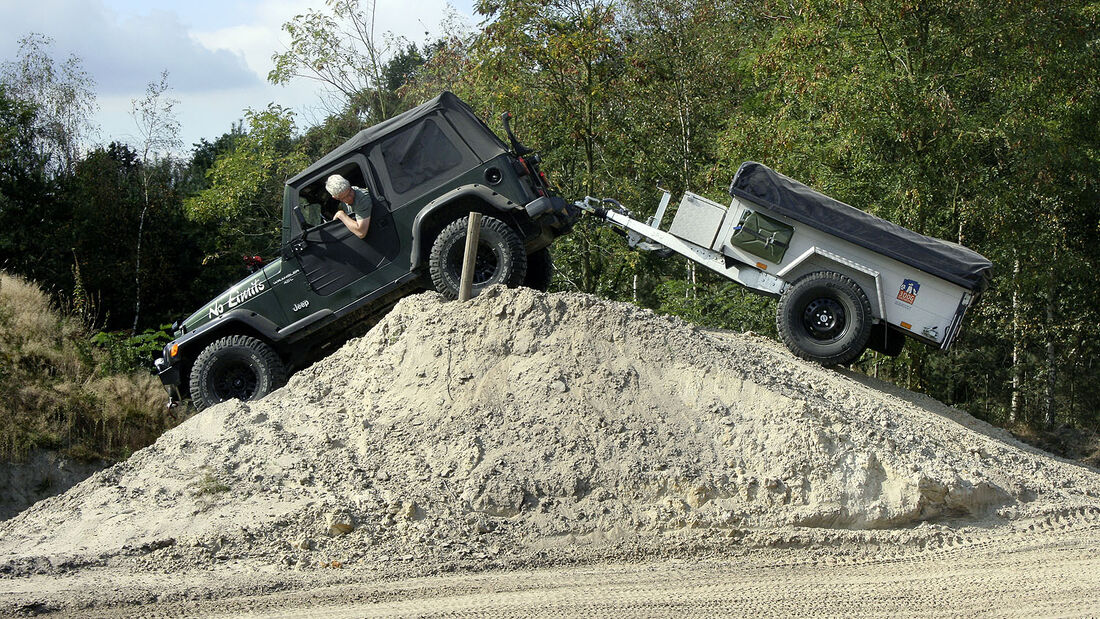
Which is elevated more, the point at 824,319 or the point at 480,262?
the point at 480,262

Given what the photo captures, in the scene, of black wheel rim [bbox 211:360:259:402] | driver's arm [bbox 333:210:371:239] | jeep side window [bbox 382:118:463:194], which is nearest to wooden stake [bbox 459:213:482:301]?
jeep side window [bbox 382:118:463:194]

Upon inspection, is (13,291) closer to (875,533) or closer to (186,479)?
(186,479)

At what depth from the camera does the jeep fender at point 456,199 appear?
9758 mm

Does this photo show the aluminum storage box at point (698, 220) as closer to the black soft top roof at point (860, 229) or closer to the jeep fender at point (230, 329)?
the black soft top roof at point (860, 229)

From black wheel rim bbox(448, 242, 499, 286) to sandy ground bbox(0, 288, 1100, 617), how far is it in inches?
16.9

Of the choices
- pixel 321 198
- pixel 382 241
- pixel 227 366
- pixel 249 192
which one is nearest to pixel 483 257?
pixel 382 241

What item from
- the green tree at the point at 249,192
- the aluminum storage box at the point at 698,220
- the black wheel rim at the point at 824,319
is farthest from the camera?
the green tree at the point at 249,192

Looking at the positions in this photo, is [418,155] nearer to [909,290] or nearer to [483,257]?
[483,257]

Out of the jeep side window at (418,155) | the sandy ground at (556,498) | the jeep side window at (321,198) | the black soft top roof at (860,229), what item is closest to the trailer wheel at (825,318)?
the black soft top roof at (860,229)

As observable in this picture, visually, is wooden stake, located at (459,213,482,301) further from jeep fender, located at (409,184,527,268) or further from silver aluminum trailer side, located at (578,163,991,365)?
silver aluminum trailer side, located at (578,163,991,365)

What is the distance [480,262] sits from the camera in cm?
992

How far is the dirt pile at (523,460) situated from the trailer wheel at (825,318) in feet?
2.30

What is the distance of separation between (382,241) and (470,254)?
1131 mm

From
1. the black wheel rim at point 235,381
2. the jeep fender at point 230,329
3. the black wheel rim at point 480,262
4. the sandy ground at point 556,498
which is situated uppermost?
the black wheel rim at point 480,262
